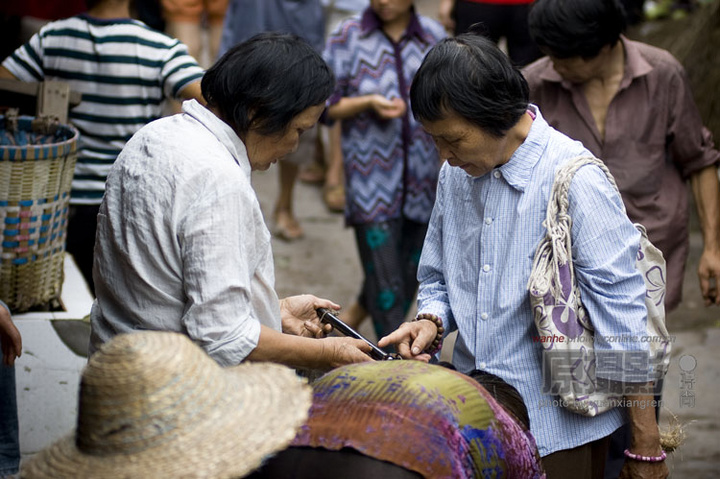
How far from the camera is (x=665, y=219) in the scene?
11.9 ft

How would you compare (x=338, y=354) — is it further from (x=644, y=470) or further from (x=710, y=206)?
(x=710, y=206)

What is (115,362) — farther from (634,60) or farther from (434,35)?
(434,35)

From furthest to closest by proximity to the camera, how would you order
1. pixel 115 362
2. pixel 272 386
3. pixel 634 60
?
pixel 634 60 → pixel 272 386 → pixel 115 362

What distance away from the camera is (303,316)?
2713 millimetres

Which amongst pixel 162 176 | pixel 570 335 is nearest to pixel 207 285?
pixel 162 176

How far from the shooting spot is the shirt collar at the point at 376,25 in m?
4.65

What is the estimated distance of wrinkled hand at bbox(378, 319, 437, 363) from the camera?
2.53 metres

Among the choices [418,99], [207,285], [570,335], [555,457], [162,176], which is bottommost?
[555,457]

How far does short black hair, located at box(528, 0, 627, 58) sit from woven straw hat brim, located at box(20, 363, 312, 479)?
1991mm

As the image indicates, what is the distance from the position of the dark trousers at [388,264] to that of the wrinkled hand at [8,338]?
221 cm

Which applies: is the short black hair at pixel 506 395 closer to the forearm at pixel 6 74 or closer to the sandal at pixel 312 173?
the forearm at pixel 6 74

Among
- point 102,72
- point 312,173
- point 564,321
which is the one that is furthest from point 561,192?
point 312,173

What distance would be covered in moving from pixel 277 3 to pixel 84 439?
483 cm

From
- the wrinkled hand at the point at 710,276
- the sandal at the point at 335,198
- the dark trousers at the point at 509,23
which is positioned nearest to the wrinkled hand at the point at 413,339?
the wrinkled hand at the point at 710,276
